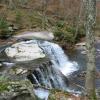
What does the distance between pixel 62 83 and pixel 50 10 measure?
21.9m

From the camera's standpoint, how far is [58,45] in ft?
69.7

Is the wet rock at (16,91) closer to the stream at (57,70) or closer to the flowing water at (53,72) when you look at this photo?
the stream at (57,70)

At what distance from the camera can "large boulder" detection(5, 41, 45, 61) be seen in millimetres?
16125

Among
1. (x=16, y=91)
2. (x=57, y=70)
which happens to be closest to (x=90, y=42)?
(x=16, y=91)

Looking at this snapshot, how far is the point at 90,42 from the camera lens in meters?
8.23

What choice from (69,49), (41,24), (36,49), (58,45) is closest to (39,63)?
(36,49)

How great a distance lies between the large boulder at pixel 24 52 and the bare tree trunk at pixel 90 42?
25.0ft

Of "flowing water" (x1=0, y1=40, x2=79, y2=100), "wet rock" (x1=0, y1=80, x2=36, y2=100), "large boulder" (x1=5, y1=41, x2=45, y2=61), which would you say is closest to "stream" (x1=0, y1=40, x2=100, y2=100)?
"flowing water" (x1=0, y1=40, x2=79, y2=100)

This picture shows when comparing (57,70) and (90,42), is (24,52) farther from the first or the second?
(90,42)

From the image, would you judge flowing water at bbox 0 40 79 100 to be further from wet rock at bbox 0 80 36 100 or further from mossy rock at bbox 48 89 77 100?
wet rock at bbox 0 80 36 100

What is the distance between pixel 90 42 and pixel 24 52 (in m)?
8.89

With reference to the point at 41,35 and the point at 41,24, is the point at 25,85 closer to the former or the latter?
the point at 41,35

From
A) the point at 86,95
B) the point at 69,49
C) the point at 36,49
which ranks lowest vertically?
the point at 69,49

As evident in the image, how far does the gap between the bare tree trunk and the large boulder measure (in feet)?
25.0
